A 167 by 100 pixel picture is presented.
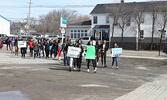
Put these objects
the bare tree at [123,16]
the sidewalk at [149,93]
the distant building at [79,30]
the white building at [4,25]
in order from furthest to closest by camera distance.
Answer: the white building at [4,25] → the distant building at [79,30] → the bare tree at [123,16] → the sidewalk at [149,93]

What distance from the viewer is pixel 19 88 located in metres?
8.88

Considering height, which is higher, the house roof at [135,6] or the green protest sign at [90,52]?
the house roof at [135,6]

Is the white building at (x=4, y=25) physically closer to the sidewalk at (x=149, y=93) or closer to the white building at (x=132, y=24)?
the white building at (x=132, y=24)

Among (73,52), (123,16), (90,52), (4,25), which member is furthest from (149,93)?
(4,25)

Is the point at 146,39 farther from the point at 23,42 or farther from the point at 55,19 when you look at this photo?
the point at 55,19

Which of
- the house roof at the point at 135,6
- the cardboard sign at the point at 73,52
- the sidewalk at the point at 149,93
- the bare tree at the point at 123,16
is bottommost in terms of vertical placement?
the sidewalk at the point at 149,93

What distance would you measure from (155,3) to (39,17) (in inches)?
2386

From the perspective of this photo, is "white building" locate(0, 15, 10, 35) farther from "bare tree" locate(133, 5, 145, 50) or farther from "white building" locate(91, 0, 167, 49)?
"bare tree" locate(133, 5, 145, 50)

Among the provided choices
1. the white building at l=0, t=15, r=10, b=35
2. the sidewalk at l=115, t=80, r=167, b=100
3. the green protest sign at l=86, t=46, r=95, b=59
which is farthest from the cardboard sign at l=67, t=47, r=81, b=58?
the white building at l=0, t=15, r=10, b=35

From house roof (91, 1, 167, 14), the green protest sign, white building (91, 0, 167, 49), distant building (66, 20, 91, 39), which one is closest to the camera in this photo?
the green protest sign

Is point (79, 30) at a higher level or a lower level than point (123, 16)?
lower

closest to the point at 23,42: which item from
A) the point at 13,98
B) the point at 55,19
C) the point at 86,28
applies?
the point at 13,98

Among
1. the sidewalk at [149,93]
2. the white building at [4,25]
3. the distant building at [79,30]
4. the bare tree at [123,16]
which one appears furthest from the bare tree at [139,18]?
the white building at [4,25]

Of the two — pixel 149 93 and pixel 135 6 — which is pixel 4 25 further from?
pixel 149 93
